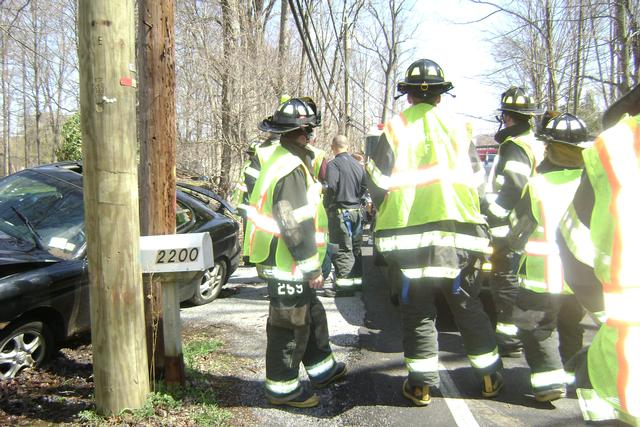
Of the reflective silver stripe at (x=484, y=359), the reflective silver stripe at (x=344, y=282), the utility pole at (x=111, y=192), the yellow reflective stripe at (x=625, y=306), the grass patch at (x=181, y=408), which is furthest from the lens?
the reflective silver stripe at (x=344, y=282)

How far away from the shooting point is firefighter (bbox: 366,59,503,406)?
323cm

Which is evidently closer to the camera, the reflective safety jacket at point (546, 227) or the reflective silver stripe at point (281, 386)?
the reflective safety jacket at point (546, 227)

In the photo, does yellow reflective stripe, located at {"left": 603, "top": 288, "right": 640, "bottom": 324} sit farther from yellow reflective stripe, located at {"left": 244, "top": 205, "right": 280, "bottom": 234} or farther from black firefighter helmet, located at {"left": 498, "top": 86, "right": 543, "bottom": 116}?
black firefighter helmet, located at {"left": 498, "top": 86, "right": 543, "bottom": 116}

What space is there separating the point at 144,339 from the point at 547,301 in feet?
8.65

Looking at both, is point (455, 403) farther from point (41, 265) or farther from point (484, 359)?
point (41, 265)

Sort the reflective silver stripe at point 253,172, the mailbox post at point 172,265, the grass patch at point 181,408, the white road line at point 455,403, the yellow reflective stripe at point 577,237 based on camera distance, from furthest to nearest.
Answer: the reflective silver stripe at point 253,172 → the white road line at point 455,403 → the mailbox post at point 172,265 → the grass patch at point 181,408 → the yellow reflective stripe at point 577,237

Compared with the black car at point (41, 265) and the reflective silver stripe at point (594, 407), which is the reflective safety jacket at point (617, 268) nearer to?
the reflective silver stripe at point (594, 407)

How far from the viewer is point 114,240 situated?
2.90 metres

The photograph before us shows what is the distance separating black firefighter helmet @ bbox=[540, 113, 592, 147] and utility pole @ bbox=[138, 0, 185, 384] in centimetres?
258

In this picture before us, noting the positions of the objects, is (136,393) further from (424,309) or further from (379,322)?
(379,322)

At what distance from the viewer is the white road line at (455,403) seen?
10.6ft

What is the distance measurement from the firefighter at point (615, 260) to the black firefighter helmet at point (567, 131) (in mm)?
1961

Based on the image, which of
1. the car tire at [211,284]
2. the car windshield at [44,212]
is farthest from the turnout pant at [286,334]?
the car tire at [211,284]

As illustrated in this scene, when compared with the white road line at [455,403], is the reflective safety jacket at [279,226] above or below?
above
